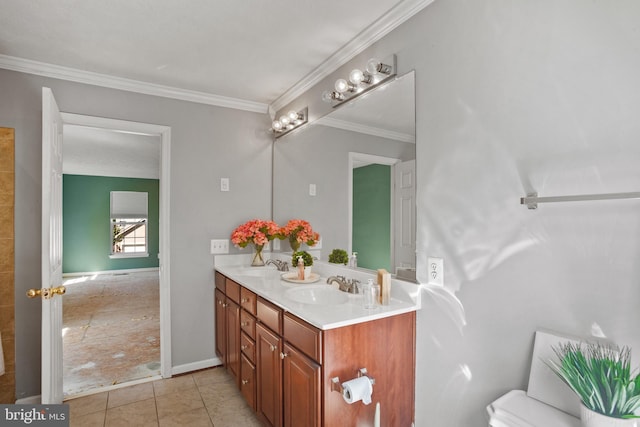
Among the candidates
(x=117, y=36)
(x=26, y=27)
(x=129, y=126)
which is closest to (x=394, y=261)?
(x=117, y=36)

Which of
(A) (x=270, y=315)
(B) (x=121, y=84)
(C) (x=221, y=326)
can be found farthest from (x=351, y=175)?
(B) (x=121, y=84)

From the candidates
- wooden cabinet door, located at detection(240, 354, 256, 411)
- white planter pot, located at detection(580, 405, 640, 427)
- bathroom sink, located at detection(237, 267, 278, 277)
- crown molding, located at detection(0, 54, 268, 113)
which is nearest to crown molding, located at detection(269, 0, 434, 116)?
crown molding, located at detection(0, 54, 268, 113)

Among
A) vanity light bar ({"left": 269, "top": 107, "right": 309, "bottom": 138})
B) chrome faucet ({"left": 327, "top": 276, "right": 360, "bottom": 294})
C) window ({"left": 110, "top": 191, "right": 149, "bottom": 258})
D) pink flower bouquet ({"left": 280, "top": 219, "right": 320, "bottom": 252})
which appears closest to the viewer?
chrome faucet ({"left": 327, "top": 276, "right": 360, "bottom": 294})

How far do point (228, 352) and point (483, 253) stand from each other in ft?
6.98

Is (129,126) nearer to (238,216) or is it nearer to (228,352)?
(238,216)

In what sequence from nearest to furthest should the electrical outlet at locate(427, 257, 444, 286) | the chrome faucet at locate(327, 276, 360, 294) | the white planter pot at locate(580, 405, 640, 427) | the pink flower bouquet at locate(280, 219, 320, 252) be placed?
1. the white planter pot at locate(580, 405, 640, 427)
2. the electrical outlet at locate(427, 257, 444, 286)
3. the chrome faucet at locate(327, 276, 360, 294)
4. the pink flower bouquet at locate(280, 219, 320, 252)

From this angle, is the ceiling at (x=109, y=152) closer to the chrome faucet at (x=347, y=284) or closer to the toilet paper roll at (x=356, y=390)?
the chrome faucet at (x=347, y=284)

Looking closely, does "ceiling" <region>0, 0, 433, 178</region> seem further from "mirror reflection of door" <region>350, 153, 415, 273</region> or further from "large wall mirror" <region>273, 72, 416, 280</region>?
"mirror reflection of door" <region>350, 153, 415, 273</region>

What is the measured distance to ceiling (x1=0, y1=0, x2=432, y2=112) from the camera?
5.90 feet

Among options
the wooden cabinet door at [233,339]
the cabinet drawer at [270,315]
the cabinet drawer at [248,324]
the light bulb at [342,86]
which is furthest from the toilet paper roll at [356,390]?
the light bulb at [342,86]

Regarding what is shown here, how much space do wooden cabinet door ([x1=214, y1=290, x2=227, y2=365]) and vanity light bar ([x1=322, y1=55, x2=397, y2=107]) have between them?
1838 millimetres

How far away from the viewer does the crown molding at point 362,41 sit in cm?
175

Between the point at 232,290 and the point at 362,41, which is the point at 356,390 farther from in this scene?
the point at 362,41

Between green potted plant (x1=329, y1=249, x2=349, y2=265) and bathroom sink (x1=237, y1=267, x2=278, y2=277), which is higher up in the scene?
green potted plant (x1=329, y1=249, x2=349, y2=265)
